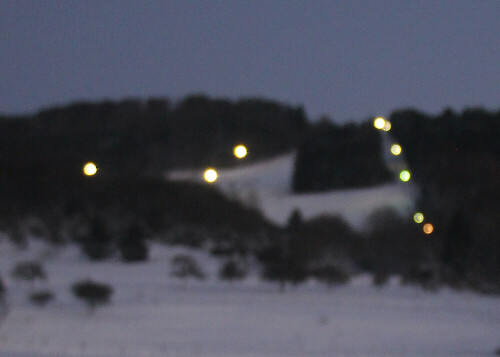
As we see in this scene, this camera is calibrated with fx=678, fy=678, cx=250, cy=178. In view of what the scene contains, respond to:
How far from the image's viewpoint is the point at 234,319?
17.0m

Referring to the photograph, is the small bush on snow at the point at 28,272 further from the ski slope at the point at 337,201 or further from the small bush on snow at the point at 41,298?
the ski slope at the point at 337,201

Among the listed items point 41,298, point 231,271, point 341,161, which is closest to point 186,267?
point 231,271

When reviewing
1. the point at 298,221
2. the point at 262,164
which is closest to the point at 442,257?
the point at 298,221

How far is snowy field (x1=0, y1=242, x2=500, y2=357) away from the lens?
13078 millimetres

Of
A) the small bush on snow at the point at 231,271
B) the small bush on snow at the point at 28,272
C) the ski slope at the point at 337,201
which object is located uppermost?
the ski slope at the point at 337,201

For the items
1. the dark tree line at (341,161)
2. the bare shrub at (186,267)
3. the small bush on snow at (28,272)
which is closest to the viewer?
the dark tree line at (341,161)

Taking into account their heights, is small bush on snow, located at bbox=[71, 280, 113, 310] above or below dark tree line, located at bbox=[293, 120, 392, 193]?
below

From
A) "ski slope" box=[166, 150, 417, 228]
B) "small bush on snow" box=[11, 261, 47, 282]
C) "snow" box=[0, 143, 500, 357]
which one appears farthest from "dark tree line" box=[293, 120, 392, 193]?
"small bush on snow" box=[11, 261, 47, 282]

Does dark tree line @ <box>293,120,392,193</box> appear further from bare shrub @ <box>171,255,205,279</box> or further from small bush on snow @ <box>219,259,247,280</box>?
bare shrub @ <box>171,255,205,279</box>

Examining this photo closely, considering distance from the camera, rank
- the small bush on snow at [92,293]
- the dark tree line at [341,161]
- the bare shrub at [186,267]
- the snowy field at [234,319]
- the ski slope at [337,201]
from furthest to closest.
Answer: the bare shrub at [186,267] → the ski slope at [337,201] → the small bush on snow at [92,293] → the dark tree line at [341,161] → the snowy field at [234,319]

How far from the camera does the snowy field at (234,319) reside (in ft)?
42.9

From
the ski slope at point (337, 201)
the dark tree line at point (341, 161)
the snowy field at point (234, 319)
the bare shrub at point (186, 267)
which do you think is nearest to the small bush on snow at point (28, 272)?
the snowy field at point (234, 319)

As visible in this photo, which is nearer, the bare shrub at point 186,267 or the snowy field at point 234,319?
the snowy field at point 234,319

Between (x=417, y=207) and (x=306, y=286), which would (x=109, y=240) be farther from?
(x=417, y=207)
